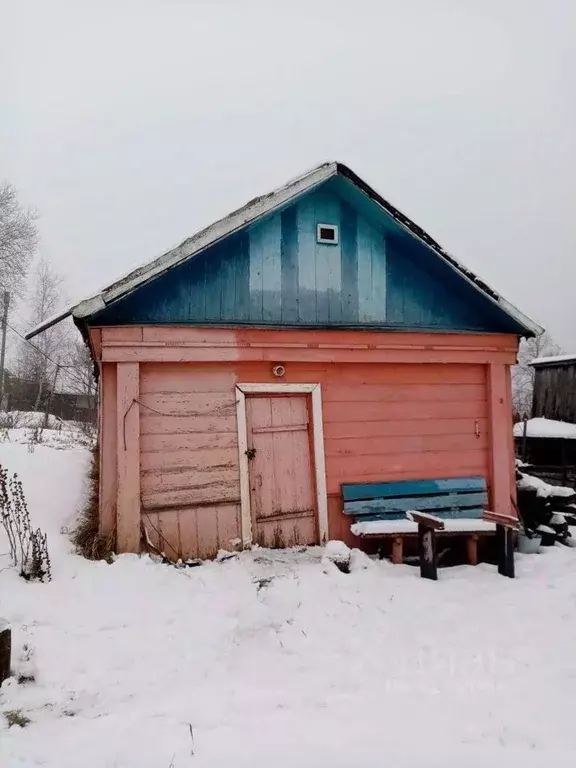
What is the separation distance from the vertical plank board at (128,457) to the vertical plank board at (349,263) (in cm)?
286

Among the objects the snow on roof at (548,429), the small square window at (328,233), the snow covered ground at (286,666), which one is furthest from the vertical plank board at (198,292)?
the snow on roof at (548,429)

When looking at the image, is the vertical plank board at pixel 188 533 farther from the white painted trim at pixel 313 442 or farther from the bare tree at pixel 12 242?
the bare tree at pixel 12 242

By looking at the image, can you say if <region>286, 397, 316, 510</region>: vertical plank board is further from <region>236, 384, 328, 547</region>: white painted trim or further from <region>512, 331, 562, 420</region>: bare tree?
<region>512, 331, 562, 420</region>: bare tree

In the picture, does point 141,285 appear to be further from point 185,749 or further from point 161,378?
point 185,749

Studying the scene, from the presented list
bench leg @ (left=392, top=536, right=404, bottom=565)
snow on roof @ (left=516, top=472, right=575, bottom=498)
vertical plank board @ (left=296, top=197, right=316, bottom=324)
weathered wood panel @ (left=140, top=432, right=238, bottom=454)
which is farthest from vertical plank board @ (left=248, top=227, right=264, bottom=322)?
snow on roof @ (left=516, top=472, right=575, bottom=498)

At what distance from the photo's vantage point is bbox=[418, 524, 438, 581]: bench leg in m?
5.93

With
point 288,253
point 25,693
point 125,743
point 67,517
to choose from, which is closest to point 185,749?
point 125,743

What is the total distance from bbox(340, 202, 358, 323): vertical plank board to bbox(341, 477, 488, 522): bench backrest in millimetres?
2304

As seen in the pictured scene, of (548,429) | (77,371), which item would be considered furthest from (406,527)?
(77,371)

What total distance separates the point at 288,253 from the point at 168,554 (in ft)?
13.2

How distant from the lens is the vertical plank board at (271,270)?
21.9 feet

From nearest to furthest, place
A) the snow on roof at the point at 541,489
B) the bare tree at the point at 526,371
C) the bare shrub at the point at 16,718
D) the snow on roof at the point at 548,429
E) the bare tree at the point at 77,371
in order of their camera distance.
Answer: the bare shrub at the point at 16,718
the snow on roof at the point at 541,489
the snow on roof at the point at 548,429
the bare tree at the point at 77,371
the bare tree at the point at 526,371

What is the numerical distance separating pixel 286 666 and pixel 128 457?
10.2ft

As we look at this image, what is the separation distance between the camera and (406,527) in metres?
6.36
